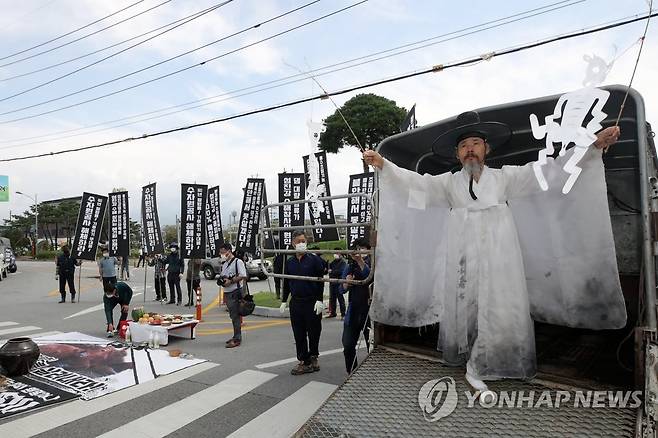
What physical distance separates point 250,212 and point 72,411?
8792 mm

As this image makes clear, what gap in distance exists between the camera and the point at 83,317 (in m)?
10.4

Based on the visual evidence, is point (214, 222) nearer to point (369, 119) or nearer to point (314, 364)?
point (314, 364)

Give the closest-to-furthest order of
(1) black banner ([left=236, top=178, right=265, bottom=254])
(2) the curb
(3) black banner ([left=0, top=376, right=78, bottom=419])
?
(3) black banner ([left=0, top=376, right=78, bottom=419]) → (2) the curb → (1) black banner ([left=236, top=178, right=265, bottom=254])

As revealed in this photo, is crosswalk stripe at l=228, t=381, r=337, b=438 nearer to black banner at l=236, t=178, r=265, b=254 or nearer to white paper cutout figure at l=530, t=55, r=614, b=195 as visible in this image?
white paper cutout figure at l=530, t=55, r=614, b=195

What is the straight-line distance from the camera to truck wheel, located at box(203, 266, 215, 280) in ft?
68.0

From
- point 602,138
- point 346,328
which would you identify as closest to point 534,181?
point 602,138

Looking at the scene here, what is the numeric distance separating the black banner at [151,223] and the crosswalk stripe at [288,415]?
959 cm

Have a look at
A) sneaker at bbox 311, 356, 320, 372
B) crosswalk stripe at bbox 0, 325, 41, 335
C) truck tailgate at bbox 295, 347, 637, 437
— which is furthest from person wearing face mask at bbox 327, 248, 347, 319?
crosswalk stripe at bbox 0, 325, 41, 335

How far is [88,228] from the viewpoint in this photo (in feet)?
40.6

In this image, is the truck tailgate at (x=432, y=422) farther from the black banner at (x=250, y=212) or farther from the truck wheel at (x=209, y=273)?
the truck wheel at (x=209, y=273)

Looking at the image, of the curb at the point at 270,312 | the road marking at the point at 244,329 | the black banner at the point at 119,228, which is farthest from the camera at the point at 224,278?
the black banner at the point at 119,228

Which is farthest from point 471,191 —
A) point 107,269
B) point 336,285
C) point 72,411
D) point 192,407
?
point 107,269

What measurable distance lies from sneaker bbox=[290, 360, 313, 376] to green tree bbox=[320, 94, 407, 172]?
21.0 metres

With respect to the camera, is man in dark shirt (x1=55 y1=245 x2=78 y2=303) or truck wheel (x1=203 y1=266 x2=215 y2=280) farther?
truck wheel (x1=203 y1=266 x2=215 y2=280)
